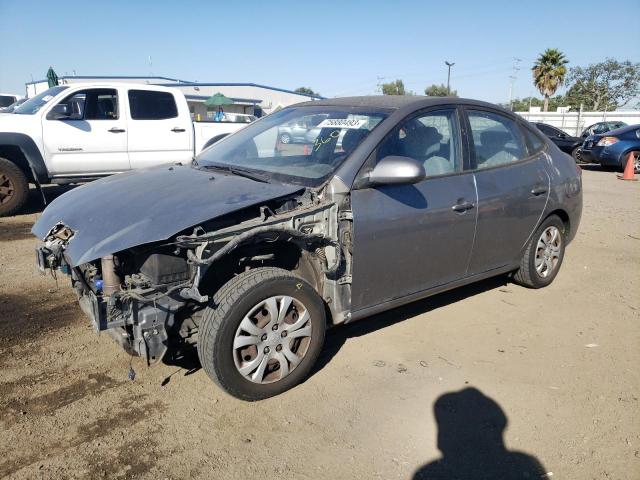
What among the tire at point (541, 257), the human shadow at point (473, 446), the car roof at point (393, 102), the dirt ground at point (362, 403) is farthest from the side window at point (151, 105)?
the human shadow at point (473, 446)

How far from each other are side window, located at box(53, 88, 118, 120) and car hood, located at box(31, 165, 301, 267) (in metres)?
5.20

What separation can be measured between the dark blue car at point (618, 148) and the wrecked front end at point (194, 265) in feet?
49.8

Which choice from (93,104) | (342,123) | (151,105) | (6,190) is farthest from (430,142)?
(6,190)

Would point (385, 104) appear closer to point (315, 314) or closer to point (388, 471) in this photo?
point (315, 314)

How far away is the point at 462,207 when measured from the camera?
3.80 metres

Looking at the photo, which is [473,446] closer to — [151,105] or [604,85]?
[151,105]

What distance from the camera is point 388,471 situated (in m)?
2.58

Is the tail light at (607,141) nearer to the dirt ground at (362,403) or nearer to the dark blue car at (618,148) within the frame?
the dark blue car at (618,148)

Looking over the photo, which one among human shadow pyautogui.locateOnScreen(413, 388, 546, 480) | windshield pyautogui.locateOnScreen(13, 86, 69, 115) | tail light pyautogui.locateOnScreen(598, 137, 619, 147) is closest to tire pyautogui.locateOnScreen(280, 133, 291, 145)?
human shadow pyautogui.locateOnScreen(413, 388, 546, 480)

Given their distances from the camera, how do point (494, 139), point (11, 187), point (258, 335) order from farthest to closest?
1. point (11, 187)
2. point (494, 139)
3. point (258, 335)

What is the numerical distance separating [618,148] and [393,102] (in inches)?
568

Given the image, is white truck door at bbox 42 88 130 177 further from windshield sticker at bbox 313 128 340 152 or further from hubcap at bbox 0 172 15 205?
windshield sticker at bbox 313 128 340 152

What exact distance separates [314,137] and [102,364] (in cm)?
221

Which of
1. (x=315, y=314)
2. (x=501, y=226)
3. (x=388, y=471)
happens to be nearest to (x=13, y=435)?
(x=315, y=314)
